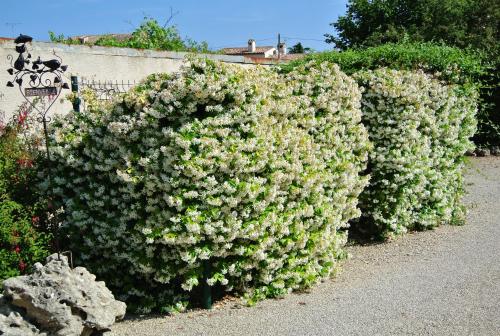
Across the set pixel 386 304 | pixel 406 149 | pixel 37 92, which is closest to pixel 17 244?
pixel 37 92

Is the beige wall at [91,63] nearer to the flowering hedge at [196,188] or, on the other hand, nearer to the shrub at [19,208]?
the shrub at [19,208]

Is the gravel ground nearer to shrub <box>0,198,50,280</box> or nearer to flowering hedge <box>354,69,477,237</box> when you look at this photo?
flowering hedge <box>354,69,477,237</box>

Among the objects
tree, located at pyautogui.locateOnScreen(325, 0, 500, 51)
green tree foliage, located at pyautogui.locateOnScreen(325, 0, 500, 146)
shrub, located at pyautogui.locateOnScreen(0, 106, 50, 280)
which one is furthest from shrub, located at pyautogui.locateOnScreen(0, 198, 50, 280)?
tree, located at pyautogui.locateOnScreen(325, 0, 500, 51)

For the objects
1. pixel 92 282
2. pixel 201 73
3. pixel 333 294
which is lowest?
pixel 333 294

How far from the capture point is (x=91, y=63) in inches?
366

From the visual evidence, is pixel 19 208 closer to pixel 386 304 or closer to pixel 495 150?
pixel 386 304

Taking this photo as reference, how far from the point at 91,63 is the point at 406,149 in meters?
5.08

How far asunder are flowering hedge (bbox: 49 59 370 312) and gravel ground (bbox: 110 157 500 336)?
31 cm

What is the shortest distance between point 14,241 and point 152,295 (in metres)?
1.37

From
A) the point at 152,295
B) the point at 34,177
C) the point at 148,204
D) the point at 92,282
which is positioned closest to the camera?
the point at 92,282

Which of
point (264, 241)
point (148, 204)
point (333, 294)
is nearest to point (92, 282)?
point (148, 204)

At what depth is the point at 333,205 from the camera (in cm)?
667

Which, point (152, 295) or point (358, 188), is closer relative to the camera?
point (152, 295)

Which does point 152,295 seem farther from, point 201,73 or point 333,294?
point 201,73
